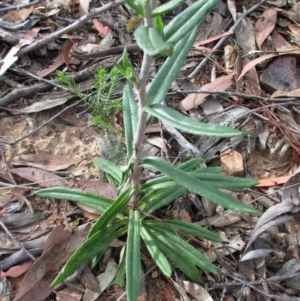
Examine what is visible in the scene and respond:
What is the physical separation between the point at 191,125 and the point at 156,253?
2.54 feet

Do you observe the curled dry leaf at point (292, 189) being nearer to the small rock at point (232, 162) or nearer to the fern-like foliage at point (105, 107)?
the small rock at point (232, 162)

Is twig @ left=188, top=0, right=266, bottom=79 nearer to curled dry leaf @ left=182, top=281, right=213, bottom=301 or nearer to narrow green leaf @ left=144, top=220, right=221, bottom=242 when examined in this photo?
narrow green leaf @ left=144, top=220, right=221, bottom=242

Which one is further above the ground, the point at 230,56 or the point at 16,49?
the point at 16,49

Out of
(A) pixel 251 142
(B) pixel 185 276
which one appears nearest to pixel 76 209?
(B) pixel 185 276

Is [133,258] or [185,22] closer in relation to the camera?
[185,22]

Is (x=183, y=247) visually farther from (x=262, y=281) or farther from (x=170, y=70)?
(x=170, y=70)

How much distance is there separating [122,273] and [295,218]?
3.06 feet

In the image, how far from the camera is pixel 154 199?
2242 millimetres

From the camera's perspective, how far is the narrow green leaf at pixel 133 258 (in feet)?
6.45

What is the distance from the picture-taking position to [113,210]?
2002 mm

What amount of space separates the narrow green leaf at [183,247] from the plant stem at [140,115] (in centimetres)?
18

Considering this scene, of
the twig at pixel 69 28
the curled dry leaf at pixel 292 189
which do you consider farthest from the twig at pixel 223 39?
the curled dry leaf at pixel 292 189

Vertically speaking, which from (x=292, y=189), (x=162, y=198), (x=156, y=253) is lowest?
(x=292, y=189)

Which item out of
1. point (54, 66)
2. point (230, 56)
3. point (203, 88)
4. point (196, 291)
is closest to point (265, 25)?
point (230, 56)
